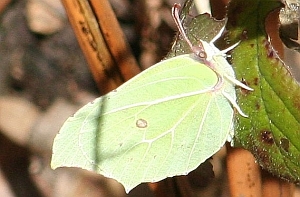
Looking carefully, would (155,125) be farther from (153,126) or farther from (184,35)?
(184,35)

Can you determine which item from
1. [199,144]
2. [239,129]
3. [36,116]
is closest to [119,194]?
[36,116]

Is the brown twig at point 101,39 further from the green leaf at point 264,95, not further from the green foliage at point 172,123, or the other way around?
the green leaf at point 264,95

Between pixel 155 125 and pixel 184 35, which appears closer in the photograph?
pixel 184 35

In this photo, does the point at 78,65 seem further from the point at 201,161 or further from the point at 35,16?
the point at 201,161

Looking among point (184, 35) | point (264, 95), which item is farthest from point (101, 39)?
point (264, 95)

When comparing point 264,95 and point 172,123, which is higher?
point 264,95

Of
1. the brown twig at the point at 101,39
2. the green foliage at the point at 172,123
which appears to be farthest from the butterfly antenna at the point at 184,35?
the brown twig at the point at 101,39

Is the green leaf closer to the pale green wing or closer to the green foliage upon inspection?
the green foliage
